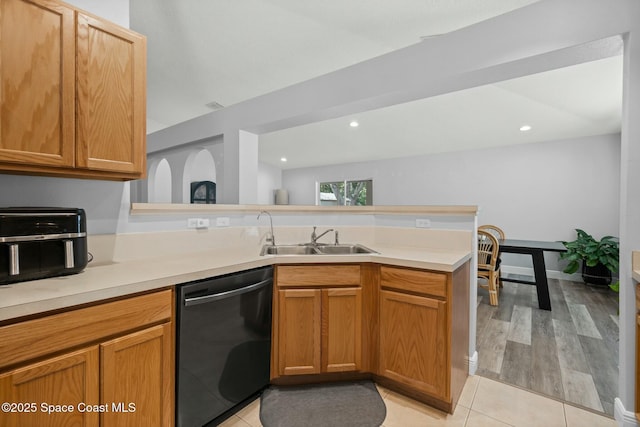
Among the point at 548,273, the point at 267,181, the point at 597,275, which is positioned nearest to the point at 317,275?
the point at 597,275

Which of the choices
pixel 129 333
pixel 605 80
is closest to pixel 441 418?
pixel 129 333

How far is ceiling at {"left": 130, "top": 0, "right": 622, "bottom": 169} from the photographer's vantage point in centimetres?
214

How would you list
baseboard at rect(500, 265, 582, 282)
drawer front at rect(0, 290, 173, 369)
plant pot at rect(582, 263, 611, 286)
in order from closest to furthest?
1. drawer front at rect(0, 290, 173, 369)
2. plant pot at rect(582, 263, 611, 286)
3. baseboard at rect(500, 265, 582, 282)

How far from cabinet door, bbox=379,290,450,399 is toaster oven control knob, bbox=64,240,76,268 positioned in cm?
165

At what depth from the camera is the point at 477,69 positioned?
181cm

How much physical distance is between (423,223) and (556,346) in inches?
66.2

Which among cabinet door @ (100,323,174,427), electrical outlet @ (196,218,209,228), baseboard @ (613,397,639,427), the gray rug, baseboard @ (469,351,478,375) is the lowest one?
the gray rug

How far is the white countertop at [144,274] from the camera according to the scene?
0.96m

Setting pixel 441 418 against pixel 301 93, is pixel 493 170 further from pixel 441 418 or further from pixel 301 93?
pixel 441 418

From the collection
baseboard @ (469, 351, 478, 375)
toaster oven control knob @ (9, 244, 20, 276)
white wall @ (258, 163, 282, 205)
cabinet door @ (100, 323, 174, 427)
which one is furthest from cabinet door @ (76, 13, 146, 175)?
white wall @ (258, 163, 282, 205)

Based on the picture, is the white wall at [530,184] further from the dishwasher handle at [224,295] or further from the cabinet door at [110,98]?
the cabinet door at [110,98]

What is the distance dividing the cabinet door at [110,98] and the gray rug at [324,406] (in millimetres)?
1564

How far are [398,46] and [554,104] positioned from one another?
8.56ft

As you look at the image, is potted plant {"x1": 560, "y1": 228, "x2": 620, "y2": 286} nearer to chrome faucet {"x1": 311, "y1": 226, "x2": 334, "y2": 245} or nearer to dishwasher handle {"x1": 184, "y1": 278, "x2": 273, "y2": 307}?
chrome faucet {"x1": 311, "y1": 226, "x2": 334, "y2": 245}
